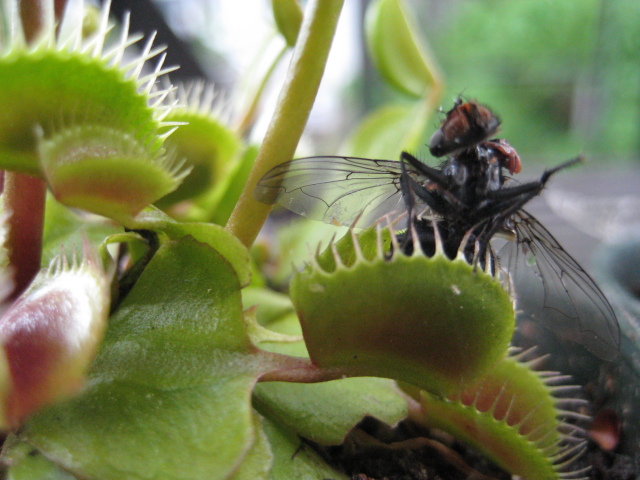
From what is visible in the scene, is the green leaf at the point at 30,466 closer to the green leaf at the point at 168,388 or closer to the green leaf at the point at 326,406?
the green leaf at the point at 168,388

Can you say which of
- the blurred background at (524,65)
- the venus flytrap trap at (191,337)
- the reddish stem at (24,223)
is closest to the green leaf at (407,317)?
the venus flytrap trap at (191,337)

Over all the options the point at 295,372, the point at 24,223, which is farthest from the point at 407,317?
the point at 24,223

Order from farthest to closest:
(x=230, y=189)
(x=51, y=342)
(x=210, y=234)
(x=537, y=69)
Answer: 1. (x=537, y=69)
2. (x=230, y=189)
3. (x=210, y=234)
4. (x=51, y=342)

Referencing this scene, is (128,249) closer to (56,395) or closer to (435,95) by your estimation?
(56,395)

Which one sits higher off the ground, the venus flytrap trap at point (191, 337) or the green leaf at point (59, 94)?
the green leaf at point (59, 94)

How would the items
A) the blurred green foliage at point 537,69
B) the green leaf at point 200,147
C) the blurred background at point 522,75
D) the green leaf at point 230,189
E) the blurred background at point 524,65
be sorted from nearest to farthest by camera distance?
the green leaf at point 200,147 → the green leaf at point 230,189 → the blurred background at point 522,75 → the blurred background at point 524,65 → the blurred green foliage at point 537,69

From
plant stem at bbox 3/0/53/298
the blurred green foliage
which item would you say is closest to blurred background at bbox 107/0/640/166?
the blurred green foliage

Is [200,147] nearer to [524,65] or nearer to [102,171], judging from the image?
[102,171]

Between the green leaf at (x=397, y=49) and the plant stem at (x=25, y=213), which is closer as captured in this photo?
the plant stem at (x=25, y=213)
